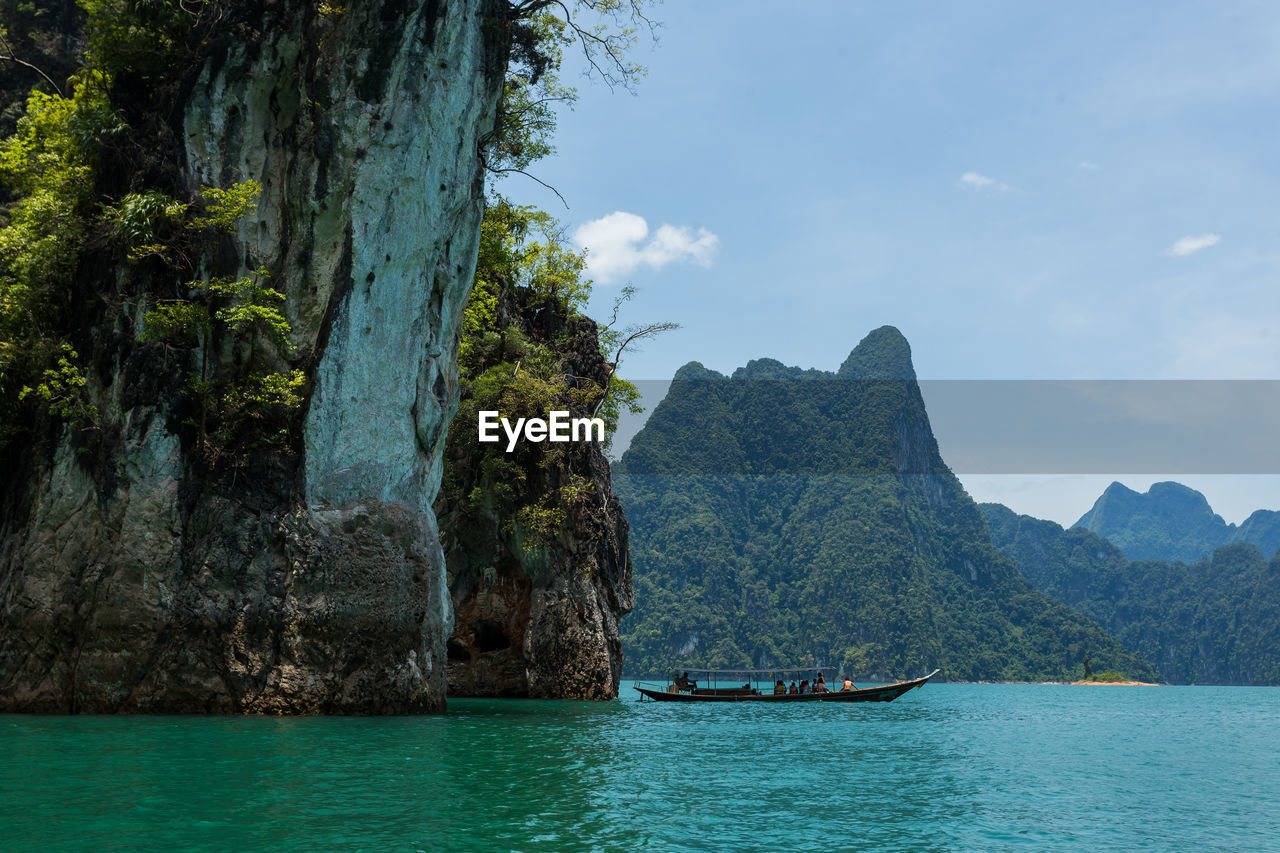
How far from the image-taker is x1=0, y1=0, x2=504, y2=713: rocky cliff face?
17.1m

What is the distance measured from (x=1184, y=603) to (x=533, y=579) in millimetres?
156238

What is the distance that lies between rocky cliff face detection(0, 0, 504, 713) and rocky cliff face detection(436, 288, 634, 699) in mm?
8912

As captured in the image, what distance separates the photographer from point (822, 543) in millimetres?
136375

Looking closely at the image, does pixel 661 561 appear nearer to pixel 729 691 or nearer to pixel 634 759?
pixel 729 691

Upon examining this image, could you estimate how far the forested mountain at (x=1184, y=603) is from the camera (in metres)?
139

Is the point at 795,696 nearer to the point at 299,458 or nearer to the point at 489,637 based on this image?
the point at 489,637

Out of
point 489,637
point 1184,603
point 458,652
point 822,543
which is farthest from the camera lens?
point 1184,603

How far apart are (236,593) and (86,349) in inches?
235

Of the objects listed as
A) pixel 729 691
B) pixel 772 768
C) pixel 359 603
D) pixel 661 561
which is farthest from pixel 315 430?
pixel 661 561

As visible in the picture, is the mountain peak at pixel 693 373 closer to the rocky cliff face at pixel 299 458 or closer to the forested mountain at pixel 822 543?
the forested mountain at pixel 822 543

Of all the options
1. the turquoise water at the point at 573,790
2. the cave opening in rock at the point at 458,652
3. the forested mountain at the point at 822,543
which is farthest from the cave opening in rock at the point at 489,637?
the forested mountain at the point at 822,543

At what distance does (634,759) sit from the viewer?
15062mm

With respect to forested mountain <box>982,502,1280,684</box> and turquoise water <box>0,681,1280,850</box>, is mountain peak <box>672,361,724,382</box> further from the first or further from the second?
turquoise water <box>0,681,1280,850</box>

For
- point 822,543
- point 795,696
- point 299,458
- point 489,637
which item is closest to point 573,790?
point 299,458
